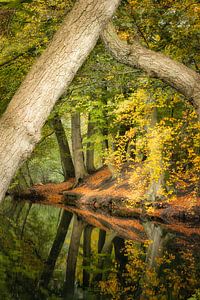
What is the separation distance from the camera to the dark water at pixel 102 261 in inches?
302

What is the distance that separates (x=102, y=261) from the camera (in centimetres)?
1019

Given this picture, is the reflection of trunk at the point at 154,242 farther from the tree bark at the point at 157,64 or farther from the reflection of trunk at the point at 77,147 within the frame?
the reflection of trunk at the point at 77,147

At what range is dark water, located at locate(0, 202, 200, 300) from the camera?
7.66 m

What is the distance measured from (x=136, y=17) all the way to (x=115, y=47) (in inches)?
163

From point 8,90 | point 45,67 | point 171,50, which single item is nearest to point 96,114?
point 8,90

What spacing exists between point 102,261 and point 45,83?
24.8ft

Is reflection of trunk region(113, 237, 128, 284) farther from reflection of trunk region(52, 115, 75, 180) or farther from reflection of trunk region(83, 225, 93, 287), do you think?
reflection of trunk region(52, 115, 75, 180)

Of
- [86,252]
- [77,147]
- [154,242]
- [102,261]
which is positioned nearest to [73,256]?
[86,252]

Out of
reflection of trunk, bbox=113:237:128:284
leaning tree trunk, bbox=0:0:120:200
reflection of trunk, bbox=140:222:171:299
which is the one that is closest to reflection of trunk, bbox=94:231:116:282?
reflection of trunk, bbox=113:237:128:284

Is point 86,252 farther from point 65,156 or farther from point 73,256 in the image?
point 65,156

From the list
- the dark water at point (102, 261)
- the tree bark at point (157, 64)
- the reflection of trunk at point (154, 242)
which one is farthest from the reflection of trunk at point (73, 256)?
the tree bark at point (157, 64)

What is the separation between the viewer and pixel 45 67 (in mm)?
3551

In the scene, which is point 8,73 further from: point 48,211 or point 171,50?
point 48,211

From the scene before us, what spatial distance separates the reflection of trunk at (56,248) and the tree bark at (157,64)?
5.08m
